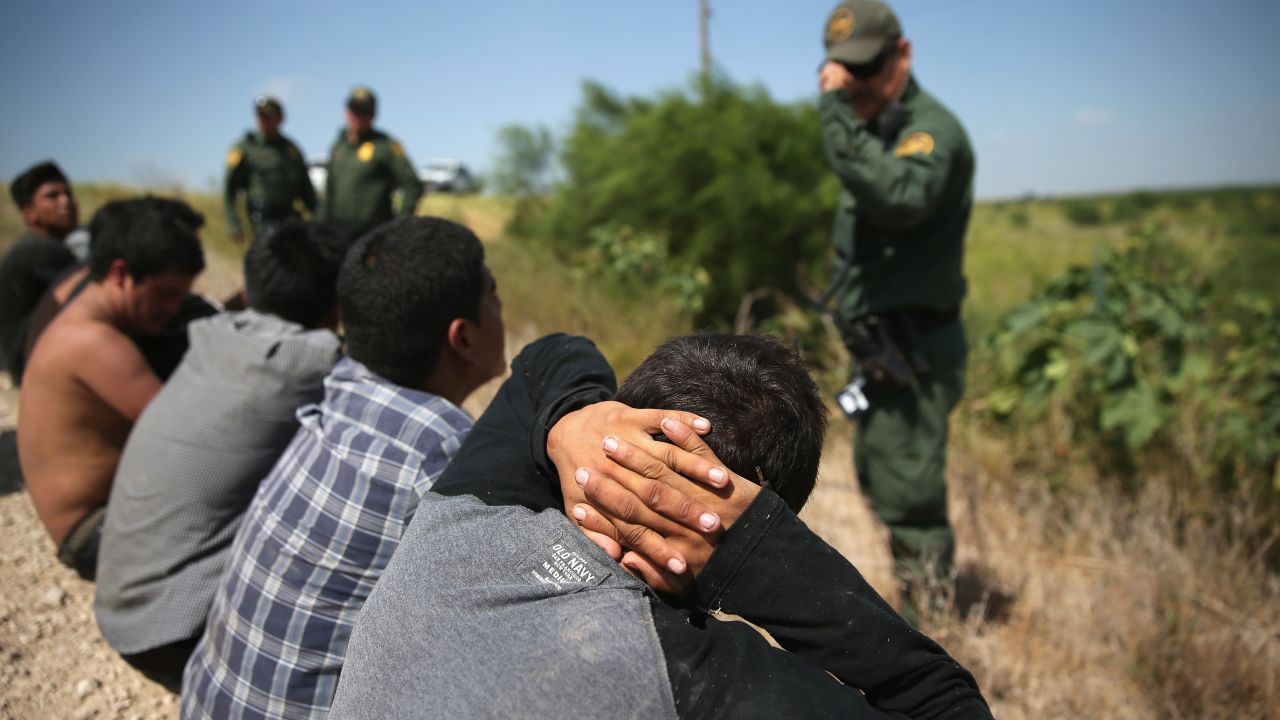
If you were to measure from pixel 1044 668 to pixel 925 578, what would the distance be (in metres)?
0.48

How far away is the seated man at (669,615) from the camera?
0.85 meters

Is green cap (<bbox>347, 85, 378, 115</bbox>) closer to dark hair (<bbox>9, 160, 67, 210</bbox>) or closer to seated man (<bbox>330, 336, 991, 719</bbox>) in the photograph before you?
dark hair (<bbox>9, 160, 67, 210</bbox>)

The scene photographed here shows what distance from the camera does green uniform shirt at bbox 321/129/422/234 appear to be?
6355mm

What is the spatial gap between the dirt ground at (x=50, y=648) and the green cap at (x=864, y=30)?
6.79 feet

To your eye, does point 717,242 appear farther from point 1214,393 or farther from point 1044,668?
point 1044,668

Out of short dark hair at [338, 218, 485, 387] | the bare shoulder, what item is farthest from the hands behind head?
the bare shoulder

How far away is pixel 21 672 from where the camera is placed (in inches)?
79.0

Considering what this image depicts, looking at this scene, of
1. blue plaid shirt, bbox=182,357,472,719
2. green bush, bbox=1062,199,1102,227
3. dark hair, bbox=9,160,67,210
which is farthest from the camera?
green bush, bbox=1062,199,1102,227

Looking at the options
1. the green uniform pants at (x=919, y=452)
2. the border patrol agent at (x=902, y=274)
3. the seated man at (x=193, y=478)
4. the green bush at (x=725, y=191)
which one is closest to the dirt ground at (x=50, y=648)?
the seated man at (x=193, y=478)

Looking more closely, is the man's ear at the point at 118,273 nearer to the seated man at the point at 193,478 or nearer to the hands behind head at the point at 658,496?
the seated man at the point at 193,478

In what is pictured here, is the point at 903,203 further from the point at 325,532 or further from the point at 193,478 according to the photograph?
the point at 193,478

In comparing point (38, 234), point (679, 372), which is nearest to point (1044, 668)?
point (679, 372)

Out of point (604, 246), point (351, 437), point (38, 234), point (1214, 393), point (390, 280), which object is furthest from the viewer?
point (604, 246)

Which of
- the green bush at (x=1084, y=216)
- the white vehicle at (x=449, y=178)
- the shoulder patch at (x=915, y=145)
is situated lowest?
the green bush at (x=1084, y=216)
